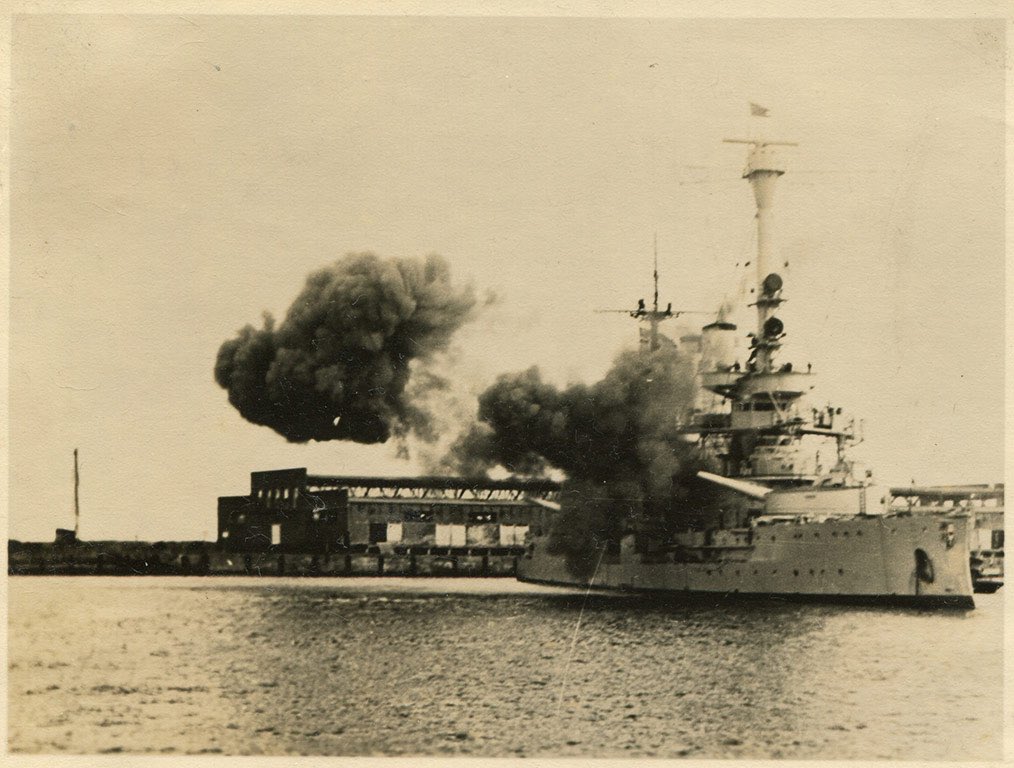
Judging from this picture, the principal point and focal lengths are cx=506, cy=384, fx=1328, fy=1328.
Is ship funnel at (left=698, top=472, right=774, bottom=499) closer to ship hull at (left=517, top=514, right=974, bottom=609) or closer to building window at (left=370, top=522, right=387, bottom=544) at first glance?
ship hull at (left=517, top=514, right=974, bottom=609)

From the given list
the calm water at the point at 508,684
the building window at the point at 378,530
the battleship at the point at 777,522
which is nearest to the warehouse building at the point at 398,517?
the building window at the point at 378,530

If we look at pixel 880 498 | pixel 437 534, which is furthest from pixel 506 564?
pixel 880 498

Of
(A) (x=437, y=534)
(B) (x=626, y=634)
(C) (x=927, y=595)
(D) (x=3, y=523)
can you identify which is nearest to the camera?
(D) (x=3, y=523)

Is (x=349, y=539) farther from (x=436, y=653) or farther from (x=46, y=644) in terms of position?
(x=46, y=644)

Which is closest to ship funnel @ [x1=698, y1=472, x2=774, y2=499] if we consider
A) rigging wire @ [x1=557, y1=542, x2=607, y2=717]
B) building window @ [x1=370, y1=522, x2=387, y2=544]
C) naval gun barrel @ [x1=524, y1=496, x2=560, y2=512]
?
rigging wire @ [x1=557, y1=542, x2=607, y2=717]

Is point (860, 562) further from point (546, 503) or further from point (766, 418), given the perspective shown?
point (546, 503)

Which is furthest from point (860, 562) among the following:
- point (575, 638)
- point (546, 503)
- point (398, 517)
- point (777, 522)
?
point (398, 517)
